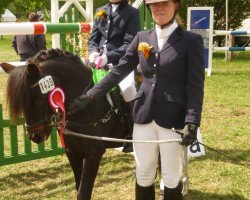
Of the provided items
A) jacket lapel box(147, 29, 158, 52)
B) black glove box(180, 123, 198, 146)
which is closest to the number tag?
jacket lapel box(147, 29, 158, 52)

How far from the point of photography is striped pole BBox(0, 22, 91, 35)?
15.9ft

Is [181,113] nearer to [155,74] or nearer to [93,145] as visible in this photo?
[155,74]

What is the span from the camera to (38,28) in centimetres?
512

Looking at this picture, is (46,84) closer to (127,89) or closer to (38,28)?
(127,89)

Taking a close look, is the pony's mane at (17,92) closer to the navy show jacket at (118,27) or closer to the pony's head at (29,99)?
the pony's head at (29,99)

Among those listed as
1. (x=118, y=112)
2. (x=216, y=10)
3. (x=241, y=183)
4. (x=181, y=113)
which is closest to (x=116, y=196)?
(x=118, y=112)

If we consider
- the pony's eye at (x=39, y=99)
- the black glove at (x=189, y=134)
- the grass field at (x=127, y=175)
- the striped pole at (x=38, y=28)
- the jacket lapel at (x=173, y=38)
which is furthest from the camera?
the striped pole at (x=38, y=28)

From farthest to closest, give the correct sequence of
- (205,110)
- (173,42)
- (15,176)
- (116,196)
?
1. (205,110)
2. (15,176)
3. (116,196)
4. (173,42)

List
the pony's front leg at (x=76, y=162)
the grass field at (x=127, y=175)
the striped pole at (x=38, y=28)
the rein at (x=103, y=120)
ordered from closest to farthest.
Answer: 1. the rein at (x=103, y=120)
2. the pony's front leg at (x=76, y=162)
3. the grass field at (x=127, y=175)
4. the striped pole at (x=38, y=28)

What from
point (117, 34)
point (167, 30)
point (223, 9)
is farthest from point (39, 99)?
point (223, 9)

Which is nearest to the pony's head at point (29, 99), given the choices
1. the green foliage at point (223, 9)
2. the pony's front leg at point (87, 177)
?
the pony's front leg at point (87, 177)

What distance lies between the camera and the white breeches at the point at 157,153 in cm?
320

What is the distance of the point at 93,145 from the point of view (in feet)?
12.3

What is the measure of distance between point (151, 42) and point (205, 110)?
584 cm
